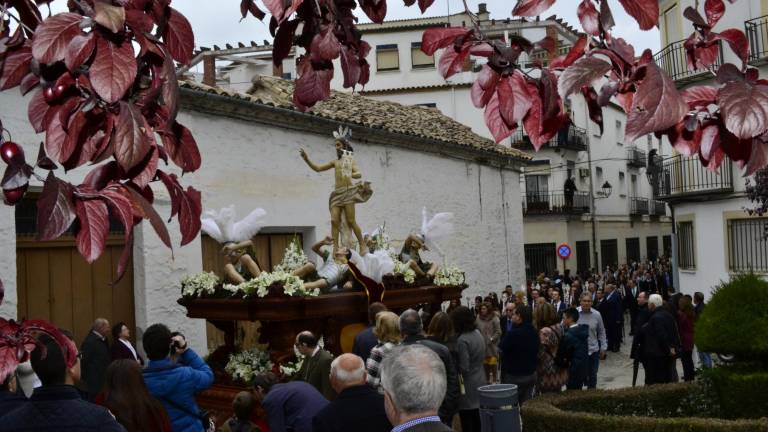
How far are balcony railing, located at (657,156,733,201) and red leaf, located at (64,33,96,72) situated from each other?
17427 mm

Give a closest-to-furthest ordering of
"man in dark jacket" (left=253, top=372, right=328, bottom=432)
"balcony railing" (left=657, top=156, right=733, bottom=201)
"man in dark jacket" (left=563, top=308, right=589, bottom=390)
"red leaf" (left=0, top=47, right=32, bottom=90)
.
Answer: "red leaf" (left=0, top=47, right=32, bottom=90) → "man in dark jacket" (left=253, top=372, right=328, bottom=432) → "man in dark jacket" (left=563, top=308, right=589, bottom=390) → "balcony railing" (left=657, top=156, right=733, bottom=201)

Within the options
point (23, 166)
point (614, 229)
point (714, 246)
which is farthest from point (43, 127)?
point (614, 229)

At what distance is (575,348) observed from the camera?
921 cm

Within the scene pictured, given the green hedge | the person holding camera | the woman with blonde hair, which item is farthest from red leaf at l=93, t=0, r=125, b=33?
the green hedge

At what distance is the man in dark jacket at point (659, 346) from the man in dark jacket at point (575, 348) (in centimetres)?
102

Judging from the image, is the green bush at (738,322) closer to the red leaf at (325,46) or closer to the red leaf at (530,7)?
the red leaf at (325,46)

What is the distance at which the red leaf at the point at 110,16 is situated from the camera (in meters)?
1.52

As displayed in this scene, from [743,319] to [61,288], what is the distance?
7378mm

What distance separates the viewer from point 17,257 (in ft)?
29.6

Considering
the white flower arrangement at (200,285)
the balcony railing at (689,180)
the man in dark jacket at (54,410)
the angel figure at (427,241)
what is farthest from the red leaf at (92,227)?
the balcony railing at (689,180)

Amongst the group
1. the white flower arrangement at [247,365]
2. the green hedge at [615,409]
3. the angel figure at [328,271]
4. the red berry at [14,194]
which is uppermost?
the red berry at [14,194]

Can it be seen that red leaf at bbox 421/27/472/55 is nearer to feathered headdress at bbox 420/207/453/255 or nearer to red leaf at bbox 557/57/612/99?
red leaf at bbox 557/57/612/99

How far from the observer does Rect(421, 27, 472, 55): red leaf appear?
2.26 m

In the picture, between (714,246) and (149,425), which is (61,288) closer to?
(149,425)
